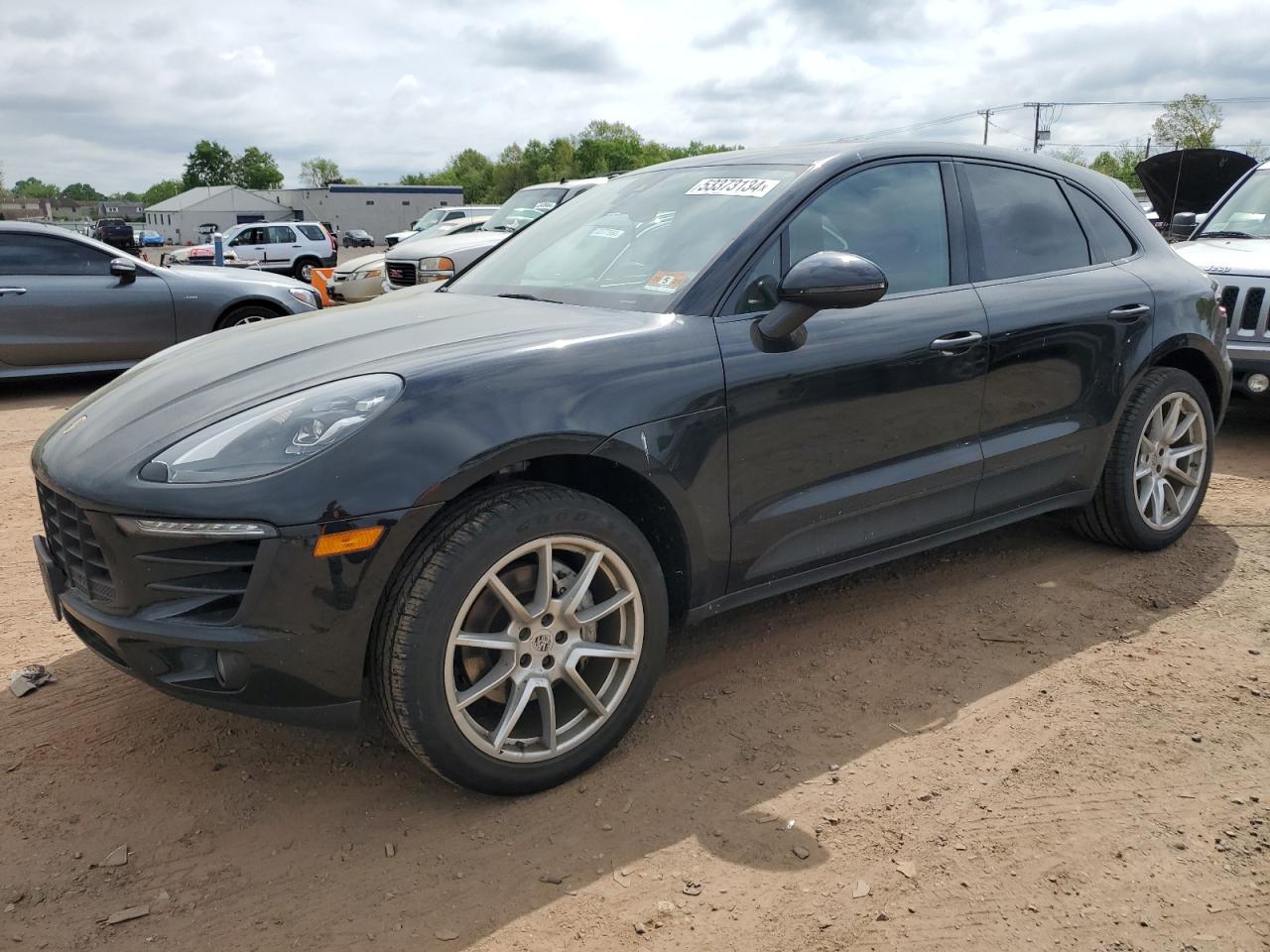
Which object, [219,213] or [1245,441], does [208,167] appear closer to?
[219,213]

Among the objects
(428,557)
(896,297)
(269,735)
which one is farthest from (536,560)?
(896,297)

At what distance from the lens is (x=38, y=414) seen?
26.2 feet

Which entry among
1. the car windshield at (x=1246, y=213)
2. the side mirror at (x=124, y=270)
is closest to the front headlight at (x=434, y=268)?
the side mirror at (x=124, y=270)

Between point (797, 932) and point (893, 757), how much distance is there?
2.63 ft

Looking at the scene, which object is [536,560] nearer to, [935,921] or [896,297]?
[935,921]

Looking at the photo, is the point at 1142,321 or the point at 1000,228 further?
the point at 1142,321

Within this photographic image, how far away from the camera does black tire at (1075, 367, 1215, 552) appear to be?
13.7 ft

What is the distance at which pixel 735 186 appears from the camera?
341 centimetres

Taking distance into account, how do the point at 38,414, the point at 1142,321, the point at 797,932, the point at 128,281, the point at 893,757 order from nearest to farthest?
the point at 797,932, the point at 893,757, the point at 1142,321, the point at 38,414, the point at 128,281

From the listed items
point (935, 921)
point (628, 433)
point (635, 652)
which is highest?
point (628, 433)

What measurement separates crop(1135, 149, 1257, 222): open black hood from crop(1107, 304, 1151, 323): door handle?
9398 mm

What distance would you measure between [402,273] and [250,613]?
9560 millimetres

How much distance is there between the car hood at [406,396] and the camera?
2.37 m

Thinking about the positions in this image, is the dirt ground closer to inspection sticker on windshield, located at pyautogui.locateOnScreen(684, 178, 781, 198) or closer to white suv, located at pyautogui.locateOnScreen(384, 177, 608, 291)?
inspection sticker on windshield, located at pyautogui.locateOnScreen(684, 178, 781, 198)
